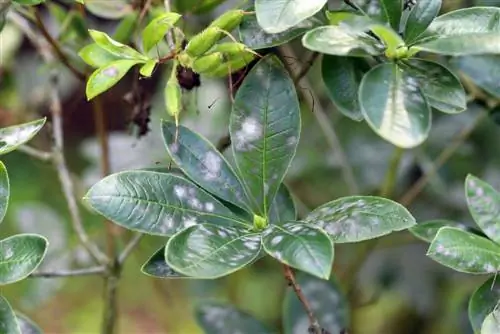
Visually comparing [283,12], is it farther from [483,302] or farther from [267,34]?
[483,302]

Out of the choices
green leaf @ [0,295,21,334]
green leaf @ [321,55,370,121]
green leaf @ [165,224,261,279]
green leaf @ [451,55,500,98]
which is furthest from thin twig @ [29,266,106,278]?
green leaf @ [451,55,500,98]

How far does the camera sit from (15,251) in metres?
0.58

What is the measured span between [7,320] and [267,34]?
32cm

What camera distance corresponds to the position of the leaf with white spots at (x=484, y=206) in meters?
0.66

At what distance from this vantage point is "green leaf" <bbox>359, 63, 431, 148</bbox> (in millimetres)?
525

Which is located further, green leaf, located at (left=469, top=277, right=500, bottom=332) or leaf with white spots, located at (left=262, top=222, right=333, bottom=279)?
green leaf, located at (left=469, top=277, right=500, bottom=332)

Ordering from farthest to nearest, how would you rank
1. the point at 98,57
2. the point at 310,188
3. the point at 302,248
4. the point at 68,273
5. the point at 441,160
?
the point at 310,188
the point at 441,160
the point at 68,273
the point at 98,57
the point at 302,248

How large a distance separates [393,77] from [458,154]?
0.69 metres

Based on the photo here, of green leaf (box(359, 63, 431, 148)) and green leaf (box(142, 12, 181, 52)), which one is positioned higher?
green leaf (box(142, 12, 181, 52))

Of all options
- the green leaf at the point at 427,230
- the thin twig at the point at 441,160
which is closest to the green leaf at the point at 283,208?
the green leaf at the point at 427,230

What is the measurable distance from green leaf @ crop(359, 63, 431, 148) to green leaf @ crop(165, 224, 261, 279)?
0.46 feet

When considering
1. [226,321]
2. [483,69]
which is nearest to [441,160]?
[483,69]

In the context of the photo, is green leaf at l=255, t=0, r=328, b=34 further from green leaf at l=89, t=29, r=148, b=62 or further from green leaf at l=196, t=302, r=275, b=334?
green leaf at l=196, t=302, r=275, b=334

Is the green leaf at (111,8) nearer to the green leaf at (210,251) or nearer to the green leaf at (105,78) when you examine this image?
the green leaf at (105,78)
